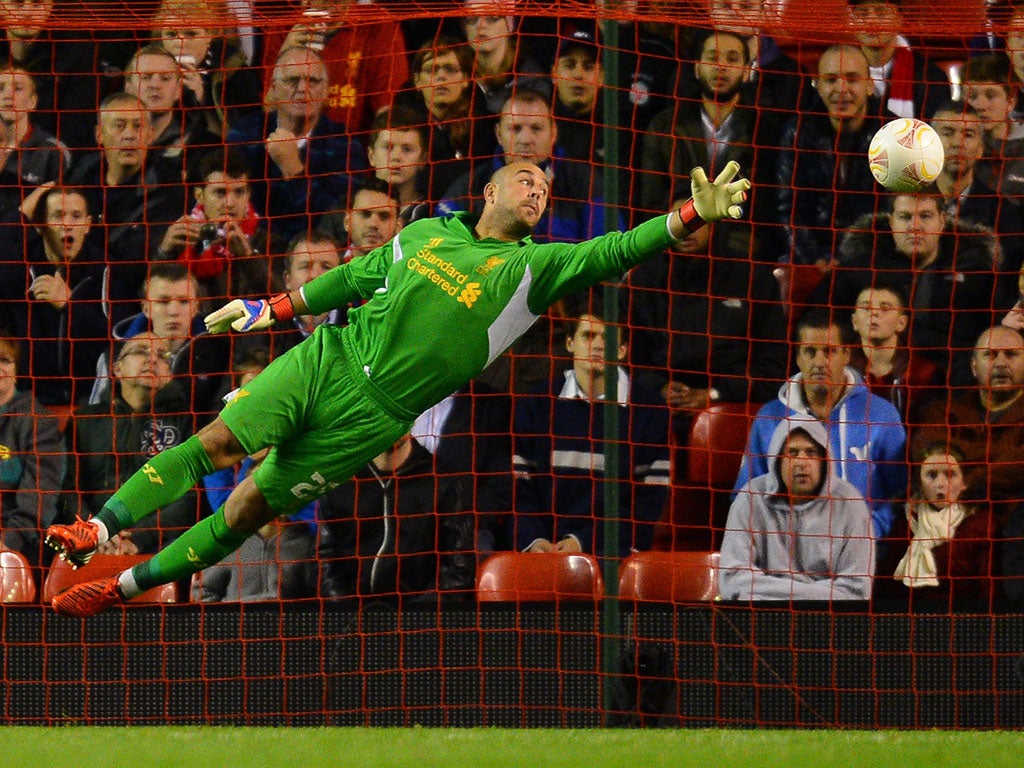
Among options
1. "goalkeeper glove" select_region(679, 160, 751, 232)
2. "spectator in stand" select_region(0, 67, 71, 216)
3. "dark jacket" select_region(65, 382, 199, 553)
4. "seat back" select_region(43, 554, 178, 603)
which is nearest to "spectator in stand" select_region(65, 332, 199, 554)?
"dark jacket" select_region(65, 382, 199, 553)

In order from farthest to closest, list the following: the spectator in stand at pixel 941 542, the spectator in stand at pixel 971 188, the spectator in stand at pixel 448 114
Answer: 1. the spectator in stand at pixel 448 114
2. the spectator in stand at pixel 971 188
3. the spectator in stand at pixel 941 542

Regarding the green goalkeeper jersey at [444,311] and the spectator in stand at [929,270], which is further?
the spectator in stand at [929,270]

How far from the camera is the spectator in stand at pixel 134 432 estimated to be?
320 inches

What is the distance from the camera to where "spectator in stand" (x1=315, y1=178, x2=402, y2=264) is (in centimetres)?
833

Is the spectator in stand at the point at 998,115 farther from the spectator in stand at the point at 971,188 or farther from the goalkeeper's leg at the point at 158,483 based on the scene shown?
the goalkeeper's leg at the point at 158,483

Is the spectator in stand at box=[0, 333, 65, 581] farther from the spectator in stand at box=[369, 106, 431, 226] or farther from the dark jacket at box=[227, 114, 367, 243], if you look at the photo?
the spectator in stand at box=[369, 106, 431, 226]

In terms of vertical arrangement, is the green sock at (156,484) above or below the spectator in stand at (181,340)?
below

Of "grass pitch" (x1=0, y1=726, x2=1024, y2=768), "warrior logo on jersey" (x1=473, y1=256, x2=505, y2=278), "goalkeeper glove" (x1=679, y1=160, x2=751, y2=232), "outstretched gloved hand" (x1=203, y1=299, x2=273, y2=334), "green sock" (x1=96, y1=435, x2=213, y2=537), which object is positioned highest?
"goalkeeper glove" (x1=679, y1=160, x2=751, y2=232)

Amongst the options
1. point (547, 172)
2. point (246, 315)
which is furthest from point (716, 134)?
point (246, 315)

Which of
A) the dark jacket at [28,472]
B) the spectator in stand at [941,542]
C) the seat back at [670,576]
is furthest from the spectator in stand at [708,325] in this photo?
the dark jacket at [28,472]

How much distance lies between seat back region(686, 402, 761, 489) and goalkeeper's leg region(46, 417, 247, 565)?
279 cm

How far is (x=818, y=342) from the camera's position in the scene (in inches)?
319

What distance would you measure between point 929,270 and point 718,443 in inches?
55.4

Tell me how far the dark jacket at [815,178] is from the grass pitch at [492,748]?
296 cm
